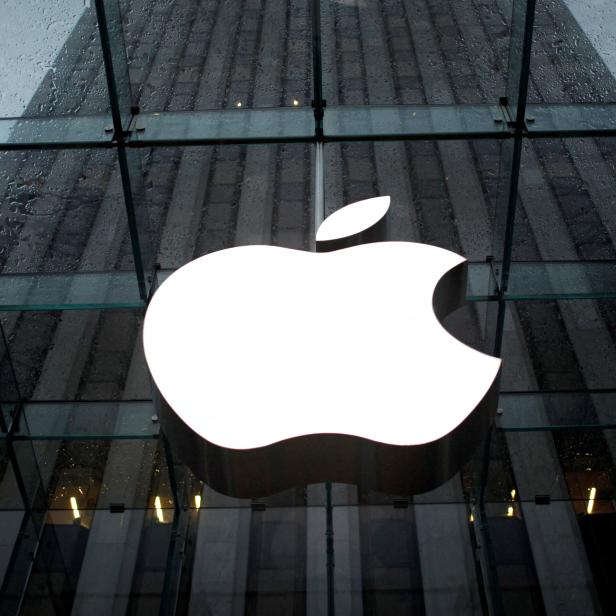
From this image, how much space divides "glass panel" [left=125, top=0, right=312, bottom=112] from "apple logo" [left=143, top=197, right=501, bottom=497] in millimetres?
2541

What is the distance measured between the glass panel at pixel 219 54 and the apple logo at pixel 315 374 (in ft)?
8.34

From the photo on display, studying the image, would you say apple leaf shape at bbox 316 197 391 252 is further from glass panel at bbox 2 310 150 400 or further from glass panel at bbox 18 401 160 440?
glass panel at bbox 18 401 160 440

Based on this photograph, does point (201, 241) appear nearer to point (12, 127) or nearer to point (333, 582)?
point (12, 127)

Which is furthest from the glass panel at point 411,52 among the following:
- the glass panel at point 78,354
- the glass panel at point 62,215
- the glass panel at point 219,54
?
the glass panel at point 78,354

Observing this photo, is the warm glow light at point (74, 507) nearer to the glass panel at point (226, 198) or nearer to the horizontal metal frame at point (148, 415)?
the horizontal metal frame at point (148, 415)

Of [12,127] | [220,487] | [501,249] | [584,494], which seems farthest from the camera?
[584,494]

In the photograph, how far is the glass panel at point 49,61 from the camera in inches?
156

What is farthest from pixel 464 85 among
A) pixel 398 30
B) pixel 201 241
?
pixel 201 241

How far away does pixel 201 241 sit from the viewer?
4.41m

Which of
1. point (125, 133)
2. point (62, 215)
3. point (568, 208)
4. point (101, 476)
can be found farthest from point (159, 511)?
point (568, 208)

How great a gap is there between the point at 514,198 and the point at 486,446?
1460mm

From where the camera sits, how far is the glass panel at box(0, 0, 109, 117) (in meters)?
3.96

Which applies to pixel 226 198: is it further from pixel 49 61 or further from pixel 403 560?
pixel 403 560

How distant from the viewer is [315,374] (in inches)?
57.1
